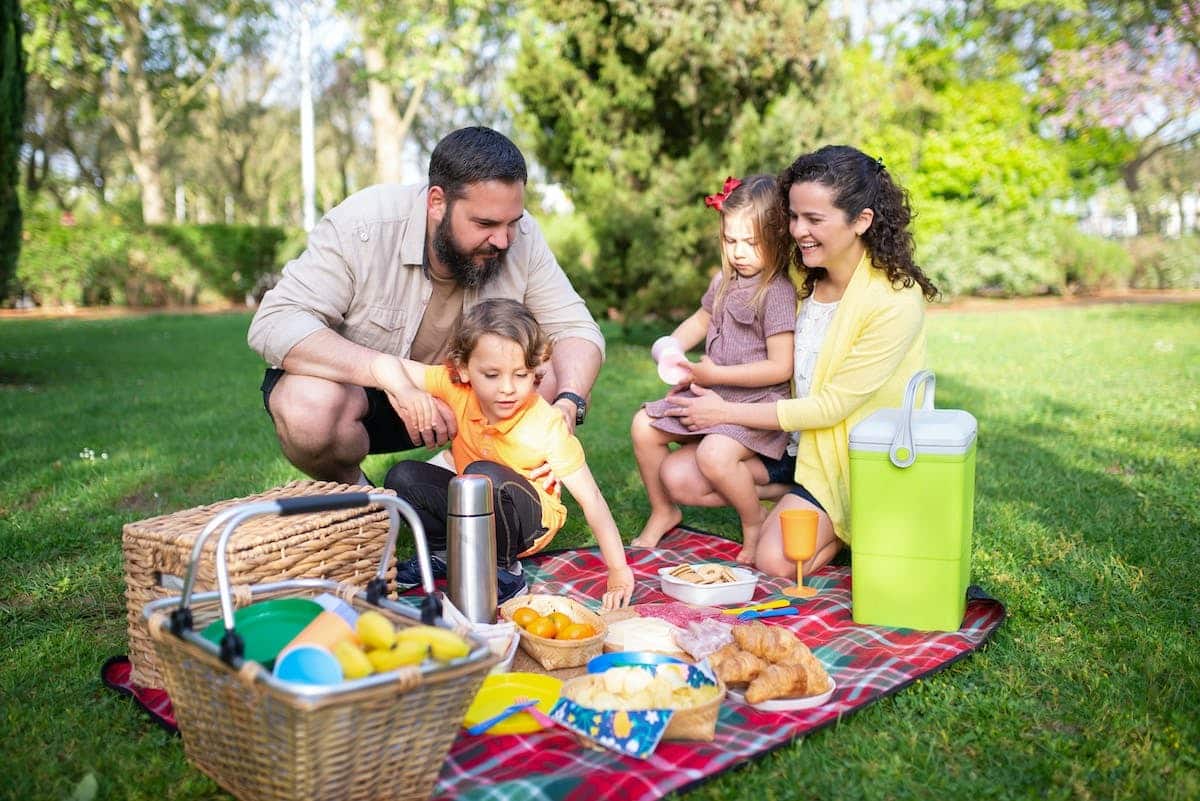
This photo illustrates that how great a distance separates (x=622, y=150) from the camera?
945cm

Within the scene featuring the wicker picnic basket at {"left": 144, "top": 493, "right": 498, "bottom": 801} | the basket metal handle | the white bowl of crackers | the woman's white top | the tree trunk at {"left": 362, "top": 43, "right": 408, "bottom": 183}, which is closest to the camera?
the wicker picnic basket at {"left": 144, "top": 493, "right": 498, "bottom": 801}

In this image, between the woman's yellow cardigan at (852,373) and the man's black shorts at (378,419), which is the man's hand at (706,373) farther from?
the man's black shorts at (378,419)

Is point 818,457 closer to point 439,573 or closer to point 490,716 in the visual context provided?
point 439,573

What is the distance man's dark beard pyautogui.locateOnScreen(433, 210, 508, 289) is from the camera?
3.58 meters

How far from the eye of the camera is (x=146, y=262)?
698 inches

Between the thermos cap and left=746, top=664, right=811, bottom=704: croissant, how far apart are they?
898 millimetres

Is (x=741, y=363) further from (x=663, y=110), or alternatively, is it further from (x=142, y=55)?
(x=142, y=55)

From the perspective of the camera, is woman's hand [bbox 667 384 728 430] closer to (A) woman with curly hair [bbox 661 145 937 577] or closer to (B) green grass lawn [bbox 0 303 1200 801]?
(A) woman with curly hair [bbox 661 145 937 577]

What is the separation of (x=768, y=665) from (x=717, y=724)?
271 mm

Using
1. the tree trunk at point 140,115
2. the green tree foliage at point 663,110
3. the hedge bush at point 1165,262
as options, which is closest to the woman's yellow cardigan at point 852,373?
the green tree foliage at point 663,110

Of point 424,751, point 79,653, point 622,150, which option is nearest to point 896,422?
point 424,751

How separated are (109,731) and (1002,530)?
3.21 meters

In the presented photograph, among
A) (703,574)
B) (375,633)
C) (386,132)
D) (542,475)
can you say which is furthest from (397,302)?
(386,132)

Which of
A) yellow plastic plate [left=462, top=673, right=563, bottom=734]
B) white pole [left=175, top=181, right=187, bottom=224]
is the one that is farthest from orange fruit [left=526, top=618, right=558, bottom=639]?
white pole [left=175, top=181, right=187, bottom=224]
